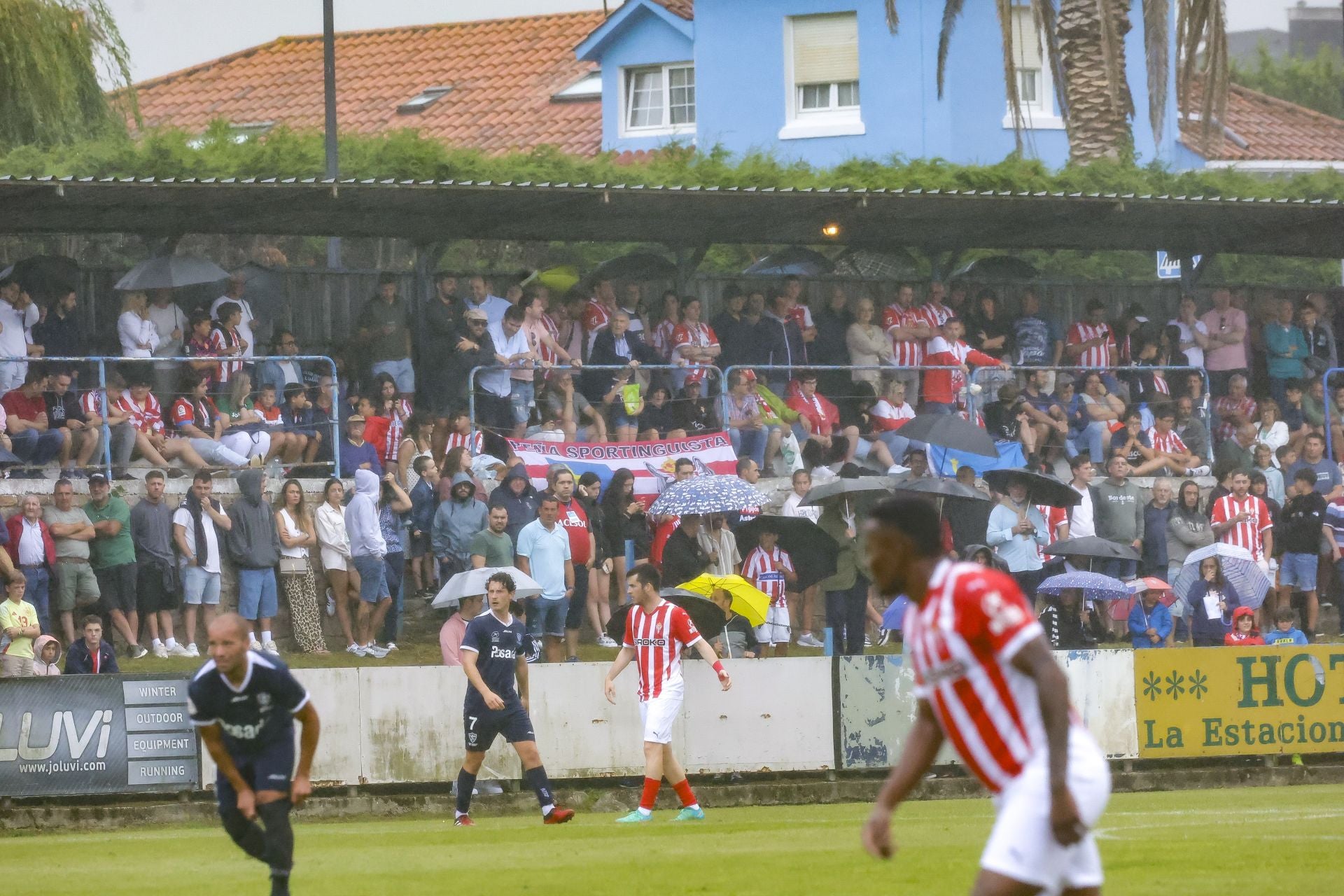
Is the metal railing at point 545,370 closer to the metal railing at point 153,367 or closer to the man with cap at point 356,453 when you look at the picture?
the man with cap at point 356,453

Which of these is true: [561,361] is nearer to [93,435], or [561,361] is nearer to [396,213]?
[396,213]

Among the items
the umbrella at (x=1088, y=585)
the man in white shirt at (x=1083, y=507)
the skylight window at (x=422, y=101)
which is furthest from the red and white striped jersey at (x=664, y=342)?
the skylight window at (x=422, y=101)

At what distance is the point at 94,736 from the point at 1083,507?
1094cm

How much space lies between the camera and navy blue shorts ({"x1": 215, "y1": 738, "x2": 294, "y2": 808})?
373 inches

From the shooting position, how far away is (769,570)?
814 inches

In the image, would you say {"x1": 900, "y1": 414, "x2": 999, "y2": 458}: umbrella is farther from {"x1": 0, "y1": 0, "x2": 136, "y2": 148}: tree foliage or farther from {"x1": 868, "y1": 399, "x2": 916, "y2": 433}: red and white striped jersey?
{"x1": 0, "y1": 0, "x2": 136, "y2": 148}: tree foliage

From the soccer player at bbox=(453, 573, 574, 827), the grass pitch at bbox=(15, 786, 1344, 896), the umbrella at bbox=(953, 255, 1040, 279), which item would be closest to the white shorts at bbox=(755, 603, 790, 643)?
the grass pitch at bbox=(15, 786, 1344, 896)

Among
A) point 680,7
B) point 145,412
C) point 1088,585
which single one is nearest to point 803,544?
point 1088,585

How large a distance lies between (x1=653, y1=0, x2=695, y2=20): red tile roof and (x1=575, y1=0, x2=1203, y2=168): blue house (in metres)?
0.04

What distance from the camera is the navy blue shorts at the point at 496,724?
15.7 metres

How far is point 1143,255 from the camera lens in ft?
110

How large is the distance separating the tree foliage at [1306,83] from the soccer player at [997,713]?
71.1 m

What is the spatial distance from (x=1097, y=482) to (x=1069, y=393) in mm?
1693

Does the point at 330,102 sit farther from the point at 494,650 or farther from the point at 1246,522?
the point at 1246,522
